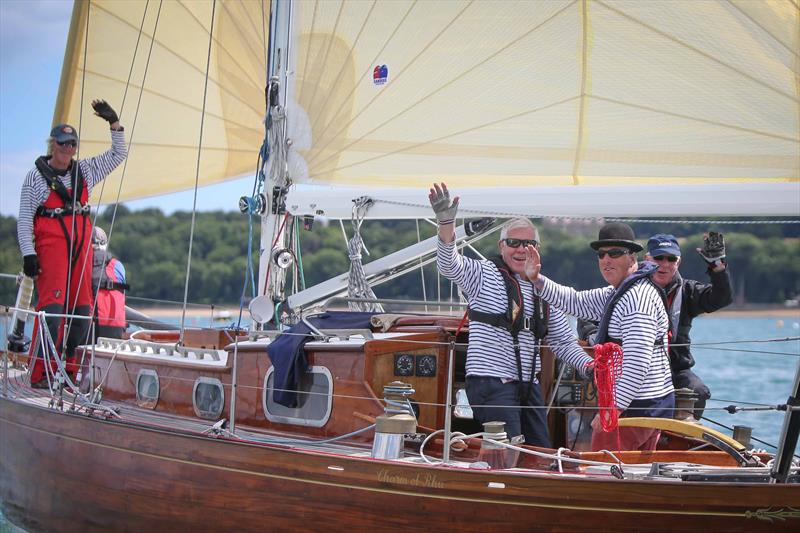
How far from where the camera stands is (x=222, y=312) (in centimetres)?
935

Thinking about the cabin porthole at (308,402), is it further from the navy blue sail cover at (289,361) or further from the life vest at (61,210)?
the life vest at (61,210)

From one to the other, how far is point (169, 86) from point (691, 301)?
472 centimetres

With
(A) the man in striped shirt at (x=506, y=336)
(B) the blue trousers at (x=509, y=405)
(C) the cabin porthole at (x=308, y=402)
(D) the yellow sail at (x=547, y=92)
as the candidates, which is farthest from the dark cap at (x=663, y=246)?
(C) the cabin porthole at (x=308, y=402)

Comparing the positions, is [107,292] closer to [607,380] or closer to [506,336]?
[506,336]

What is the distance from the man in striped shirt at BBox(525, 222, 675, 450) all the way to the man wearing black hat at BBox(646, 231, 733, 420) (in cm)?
49

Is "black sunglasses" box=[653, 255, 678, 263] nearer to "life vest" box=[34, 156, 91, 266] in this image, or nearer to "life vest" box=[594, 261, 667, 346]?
"life vest" box=[594, 261, 667, 346]

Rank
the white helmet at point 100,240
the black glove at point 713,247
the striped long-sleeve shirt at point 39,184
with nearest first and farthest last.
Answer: the black glove at point 713,247 < the striped long-sleeve shirt at point 39,184 < the white helmet at point 100,240

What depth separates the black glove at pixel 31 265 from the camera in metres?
7.57

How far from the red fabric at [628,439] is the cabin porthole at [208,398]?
2247 mm

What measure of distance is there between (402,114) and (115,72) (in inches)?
121

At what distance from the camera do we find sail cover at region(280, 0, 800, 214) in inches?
256

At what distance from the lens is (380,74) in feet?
24.2

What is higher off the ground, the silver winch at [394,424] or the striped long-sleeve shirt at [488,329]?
the striped long-sleeve shirt at [488,329]

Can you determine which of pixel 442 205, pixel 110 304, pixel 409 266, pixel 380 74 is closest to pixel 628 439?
pixel 442 205
